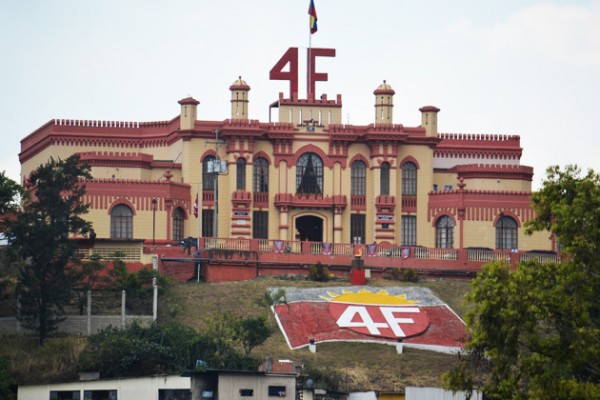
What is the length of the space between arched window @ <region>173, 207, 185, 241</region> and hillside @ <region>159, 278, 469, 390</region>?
9007 mm

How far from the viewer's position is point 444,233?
394ft

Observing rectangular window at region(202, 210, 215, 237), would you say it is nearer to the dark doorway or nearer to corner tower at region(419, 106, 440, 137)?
the dark doorway

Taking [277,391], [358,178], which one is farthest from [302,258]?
[277,391]

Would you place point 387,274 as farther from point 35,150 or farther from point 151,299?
point 35,150

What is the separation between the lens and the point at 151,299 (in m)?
104

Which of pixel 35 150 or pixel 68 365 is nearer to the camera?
pixel 68 365

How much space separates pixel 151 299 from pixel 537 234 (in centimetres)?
3017

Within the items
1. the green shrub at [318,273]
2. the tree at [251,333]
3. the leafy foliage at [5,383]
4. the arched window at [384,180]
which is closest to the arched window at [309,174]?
the arched window at [384,180]

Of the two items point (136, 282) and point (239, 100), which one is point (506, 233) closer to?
point (239, 100)

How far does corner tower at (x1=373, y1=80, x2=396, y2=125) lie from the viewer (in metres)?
122

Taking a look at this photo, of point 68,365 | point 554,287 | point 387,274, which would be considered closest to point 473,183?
point 387,274

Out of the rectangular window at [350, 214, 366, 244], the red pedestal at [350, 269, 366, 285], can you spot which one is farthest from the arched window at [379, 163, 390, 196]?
the red pedestal at [350, 269, 366, 285]

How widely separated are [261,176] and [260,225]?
11.8ft

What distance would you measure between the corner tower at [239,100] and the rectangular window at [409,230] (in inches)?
537
